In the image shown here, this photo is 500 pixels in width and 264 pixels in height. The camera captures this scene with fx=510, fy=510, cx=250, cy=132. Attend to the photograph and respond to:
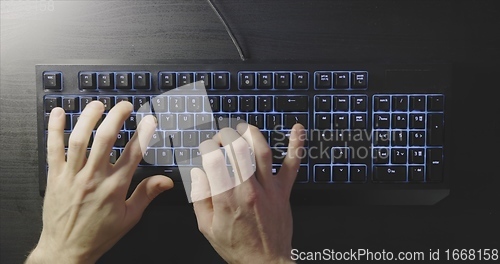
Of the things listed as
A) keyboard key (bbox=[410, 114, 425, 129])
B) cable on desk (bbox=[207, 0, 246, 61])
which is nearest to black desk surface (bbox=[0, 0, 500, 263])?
cable on desk (bbox=[207, 0, 246, 61])

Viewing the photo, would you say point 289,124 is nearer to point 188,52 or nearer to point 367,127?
point 367,127

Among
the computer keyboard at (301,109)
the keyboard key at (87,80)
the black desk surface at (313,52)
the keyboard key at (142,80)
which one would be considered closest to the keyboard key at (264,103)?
the computer keyboard at (301,109)

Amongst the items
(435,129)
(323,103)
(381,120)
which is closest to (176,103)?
(323,103)

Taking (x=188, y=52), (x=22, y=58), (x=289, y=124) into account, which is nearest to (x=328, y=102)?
(x=289, y=124)

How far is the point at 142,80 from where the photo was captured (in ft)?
3.09

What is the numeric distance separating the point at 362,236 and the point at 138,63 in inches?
21.7

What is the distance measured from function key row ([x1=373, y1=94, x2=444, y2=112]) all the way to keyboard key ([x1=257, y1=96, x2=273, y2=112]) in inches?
7.6

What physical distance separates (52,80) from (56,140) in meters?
0.11

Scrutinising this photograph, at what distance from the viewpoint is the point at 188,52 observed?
3.30 ft

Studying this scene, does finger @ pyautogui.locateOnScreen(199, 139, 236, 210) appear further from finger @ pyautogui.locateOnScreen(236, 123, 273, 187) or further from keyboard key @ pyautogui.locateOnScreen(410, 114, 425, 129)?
keyboard key @ pyautogui.locateOnScreen(410, 114, 425, 129)

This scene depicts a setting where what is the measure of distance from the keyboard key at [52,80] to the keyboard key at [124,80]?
0.11m

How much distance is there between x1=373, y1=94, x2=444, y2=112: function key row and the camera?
0.94 metres

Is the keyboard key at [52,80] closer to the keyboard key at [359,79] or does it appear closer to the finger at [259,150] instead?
the finger at [259,150]

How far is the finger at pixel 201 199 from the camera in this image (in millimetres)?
941
